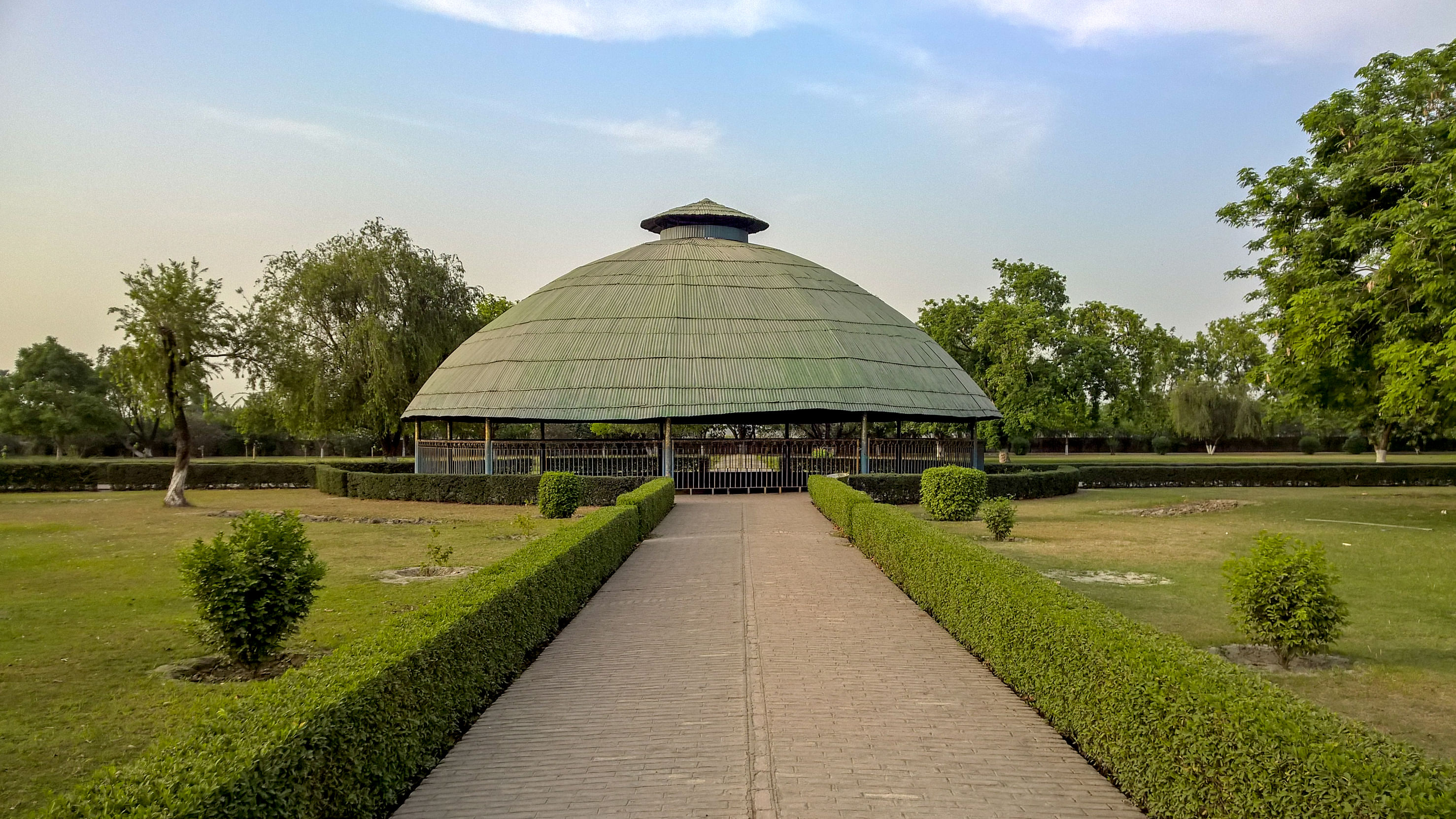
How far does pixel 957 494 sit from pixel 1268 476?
84.0 ft

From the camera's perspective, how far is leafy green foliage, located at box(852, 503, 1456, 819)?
12.9 feet

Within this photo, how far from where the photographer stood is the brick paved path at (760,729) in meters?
5.61

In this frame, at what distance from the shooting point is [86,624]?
1088 cm

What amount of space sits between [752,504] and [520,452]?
9370 mm

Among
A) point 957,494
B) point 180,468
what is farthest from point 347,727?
point 180,468

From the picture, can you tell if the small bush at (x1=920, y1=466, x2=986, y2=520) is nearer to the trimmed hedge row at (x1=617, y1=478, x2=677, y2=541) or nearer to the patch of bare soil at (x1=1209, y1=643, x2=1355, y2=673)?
the trimmed hedge row at (x1=617, y1=478, x2=677, y2=541)

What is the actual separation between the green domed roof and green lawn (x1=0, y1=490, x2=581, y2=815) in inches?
279

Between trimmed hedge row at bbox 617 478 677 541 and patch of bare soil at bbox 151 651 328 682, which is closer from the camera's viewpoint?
patch of bare soil at bbox 151 651 328 682

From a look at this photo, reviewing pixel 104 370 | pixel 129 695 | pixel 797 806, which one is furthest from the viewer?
pixel 104 370

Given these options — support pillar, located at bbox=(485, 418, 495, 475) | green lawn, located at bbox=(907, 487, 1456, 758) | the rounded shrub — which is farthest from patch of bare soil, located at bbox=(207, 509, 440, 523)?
green lawn, located at bbox=(907, 487, 1456, 758)

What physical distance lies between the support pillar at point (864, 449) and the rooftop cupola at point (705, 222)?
573 inches

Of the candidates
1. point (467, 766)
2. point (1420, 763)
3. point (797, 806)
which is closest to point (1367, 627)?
point (1420, 763)

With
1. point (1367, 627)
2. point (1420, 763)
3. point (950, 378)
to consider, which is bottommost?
point (1367, 627)

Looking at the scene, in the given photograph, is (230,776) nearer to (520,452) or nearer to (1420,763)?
(1420,763)
